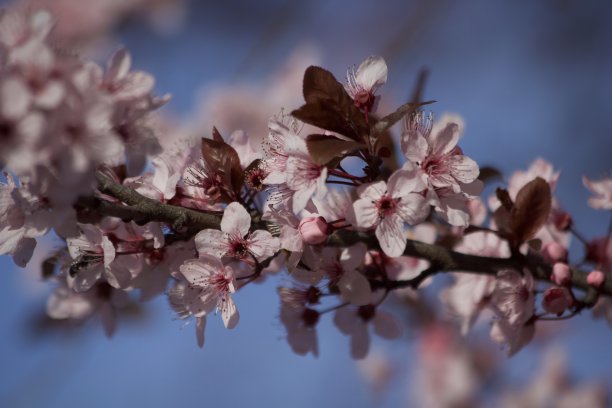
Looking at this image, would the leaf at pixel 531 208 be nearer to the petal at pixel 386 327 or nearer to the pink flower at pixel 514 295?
the pink flower at pixel 514 295

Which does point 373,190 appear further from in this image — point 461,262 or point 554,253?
point 554,253

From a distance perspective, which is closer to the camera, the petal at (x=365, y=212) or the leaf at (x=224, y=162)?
the petal at (x=365, y=212)

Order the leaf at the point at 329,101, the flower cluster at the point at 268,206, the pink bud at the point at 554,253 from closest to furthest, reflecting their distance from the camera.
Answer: the flower cluster at the point at 268,206, the leaf at the point at 329,101, the pink bud at the point at 554,253

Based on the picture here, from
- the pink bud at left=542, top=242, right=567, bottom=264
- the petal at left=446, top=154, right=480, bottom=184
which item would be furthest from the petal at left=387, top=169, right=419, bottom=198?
the pink bud at left=542, top=242, right=567, bottom=264

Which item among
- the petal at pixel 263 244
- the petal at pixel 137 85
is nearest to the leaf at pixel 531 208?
the petal at pixel 263 244

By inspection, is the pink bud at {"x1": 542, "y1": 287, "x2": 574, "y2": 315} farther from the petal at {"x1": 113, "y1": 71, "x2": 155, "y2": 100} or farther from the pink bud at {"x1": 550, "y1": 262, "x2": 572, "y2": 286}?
the petal at {"x1": 113, "y1": 71, "x2": 155, "y2": 100}

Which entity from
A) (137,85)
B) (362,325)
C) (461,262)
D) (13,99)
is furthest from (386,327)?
(13,99)
